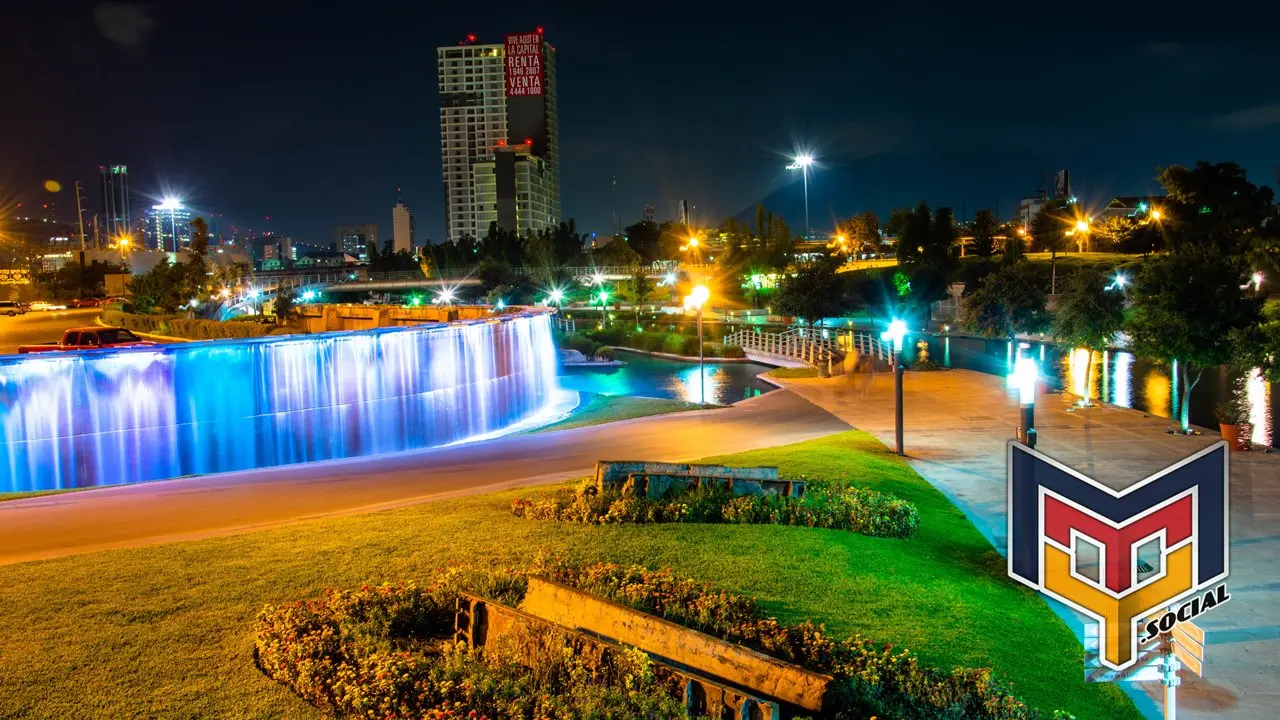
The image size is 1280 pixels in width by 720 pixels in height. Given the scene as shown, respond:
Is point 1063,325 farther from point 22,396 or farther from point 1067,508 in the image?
point 22,396

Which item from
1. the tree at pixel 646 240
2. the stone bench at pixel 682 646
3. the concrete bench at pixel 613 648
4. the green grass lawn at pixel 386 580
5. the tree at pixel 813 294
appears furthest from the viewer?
the tree at pixel 646 240

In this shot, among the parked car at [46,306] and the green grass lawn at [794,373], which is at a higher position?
the parked car at [46,306]

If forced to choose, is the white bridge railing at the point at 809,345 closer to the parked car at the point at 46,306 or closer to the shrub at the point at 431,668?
the shrub at the point at 431,668

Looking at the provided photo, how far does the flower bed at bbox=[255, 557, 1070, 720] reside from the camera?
6.59 meters

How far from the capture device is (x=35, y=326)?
58.3 metres

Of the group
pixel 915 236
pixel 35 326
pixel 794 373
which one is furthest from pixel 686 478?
pixel 915 236

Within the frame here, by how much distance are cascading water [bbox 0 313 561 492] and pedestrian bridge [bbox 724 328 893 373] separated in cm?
1286

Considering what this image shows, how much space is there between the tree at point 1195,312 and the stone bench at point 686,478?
465 inches

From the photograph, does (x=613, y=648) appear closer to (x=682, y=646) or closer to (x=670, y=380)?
(x=682, y=646)

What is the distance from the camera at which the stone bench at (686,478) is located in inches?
495

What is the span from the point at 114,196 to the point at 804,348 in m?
185

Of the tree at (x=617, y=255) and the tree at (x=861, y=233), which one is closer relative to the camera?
the tree at (x=617, y=255)

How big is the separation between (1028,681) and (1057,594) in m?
1.56

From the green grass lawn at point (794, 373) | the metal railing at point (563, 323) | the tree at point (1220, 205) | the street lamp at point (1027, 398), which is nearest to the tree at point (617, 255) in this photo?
the metal railing at point (563, 323)
